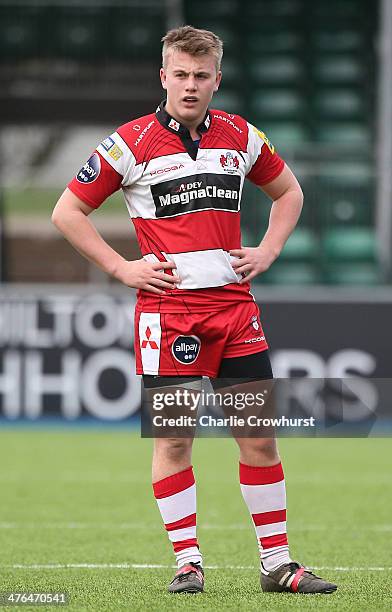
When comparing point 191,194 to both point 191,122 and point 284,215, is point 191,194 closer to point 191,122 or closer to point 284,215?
point 191,122

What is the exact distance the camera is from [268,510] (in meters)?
4.84

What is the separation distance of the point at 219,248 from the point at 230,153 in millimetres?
356

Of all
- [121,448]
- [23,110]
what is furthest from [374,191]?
[23,110]

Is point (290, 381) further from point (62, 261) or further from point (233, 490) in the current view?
point (62, 261)

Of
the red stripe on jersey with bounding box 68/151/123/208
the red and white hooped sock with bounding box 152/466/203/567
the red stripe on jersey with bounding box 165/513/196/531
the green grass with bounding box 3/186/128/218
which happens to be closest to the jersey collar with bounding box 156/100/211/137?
the red stripe on jersey with bounding box 68/151/123/208

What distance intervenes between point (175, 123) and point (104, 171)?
312mm

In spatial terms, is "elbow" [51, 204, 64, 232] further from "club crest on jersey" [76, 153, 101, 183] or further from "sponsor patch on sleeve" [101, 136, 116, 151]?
"sponsor patch on sleeve" [101, 136, 116, 151]

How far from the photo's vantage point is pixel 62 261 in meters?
13.4

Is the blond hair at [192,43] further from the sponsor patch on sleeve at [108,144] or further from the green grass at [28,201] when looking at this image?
the green grass at [28,201]

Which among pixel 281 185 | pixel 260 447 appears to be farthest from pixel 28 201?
pixel 260 447

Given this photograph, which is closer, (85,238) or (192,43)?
(192,43)

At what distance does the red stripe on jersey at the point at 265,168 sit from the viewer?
5.02m

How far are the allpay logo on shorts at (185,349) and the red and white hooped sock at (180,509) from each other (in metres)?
0.42

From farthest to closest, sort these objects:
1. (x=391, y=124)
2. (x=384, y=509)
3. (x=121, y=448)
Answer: (x=391, y=124)
(x=121, y=448)
(x=384, y=509)
